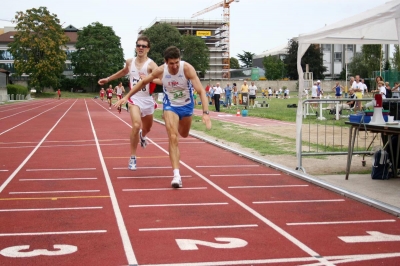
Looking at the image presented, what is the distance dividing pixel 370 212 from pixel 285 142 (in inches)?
315

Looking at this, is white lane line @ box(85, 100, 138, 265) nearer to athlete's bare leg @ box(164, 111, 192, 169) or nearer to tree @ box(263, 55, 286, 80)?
athlete's bare leg @ box(164, 111, 192, 169)

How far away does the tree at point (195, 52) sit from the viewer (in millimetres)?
108125

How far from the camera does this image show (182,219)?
20.4ft

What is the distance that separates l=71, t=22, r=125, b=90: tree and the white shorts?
93.2 meters

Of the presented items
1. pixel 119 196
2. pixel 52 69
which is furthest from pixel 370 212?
pixel 52 69

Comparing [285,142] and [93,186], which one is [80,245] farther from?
[285,142]

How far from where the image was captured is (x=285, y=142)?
14.6 m

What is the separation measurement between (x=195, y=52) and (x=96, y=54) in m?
19.3

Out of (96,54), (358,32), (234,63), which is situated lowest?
(358,32)

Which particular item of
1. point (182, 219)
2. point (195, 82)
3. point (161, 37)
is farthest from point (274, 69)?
point (182, 219)

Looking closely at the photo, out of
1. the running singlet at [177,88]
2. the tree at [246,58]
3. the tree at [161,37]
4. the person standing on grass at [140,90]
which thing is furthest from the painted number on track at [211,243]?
the tree at [246,58]

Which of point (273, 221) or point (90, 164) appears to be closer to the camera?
point (273, 221)

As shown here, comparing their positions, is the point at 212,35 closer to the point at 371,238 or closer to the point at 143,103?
the point at 143,103

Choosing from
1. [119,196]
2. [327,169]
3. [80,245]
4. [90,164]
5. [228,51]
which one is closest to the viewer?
[80,245]
